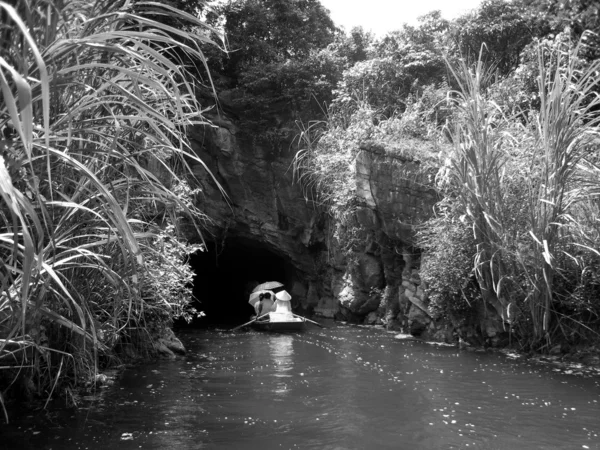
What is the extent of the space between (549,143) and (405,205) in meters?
3.68

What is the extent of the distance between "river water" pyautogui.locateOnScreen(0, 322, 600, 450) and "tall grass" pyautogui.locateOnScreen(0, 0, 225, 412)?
25.4 inches

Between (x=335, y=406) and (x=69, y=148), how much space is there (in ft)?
11.5

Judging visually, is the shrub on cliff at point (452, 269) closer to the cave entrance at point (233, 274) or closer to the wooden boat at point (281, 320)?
the wooden boat at point (281, 320)

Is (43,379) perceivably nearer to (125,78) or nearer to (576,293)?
(125,78)

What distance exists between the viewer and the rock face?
1083cm

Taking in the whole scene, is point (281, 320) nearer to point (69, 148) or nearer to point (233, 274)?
point (69, 148)

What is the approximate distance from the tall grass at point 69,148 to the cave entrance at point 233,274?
1173cm

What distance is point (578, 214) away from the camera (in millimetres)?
8062

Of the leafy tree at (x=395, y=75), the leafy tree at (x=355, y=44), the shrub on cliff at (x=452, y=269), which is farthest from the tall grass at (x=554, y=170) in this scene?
the leafy tree at (x=355, y=44)

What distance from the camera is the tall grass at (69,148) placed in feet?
7.46

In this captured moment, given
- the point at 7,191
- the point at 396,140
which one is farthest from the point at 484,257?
the point at 7,191

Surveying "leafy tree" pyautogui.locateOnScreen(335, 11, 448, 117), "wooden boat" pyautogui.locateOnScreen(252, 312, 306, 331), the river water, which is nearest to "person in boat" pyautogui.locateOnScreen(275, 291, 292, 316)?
"wooden boat" pyautogui.locateOnScreen(252, 312, 306, 331)

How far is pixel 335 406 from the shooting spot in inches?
223

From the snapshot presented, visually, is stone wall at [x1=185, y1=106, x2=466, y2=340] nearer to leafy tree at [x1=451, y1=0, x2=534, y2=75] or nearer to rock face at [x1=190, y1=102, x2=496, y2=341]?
rock face at [x1=190, y1=102, x2=496, y2=341]
